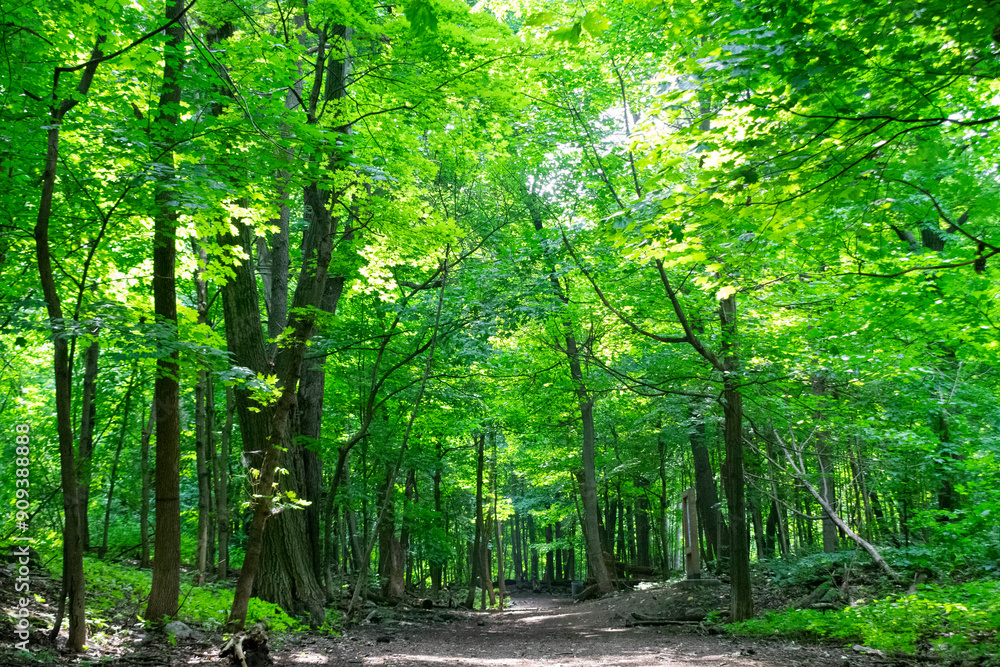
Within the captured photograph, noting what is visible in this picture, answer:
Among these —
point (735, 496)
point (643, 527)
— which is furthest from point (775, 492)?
point (643, 527)

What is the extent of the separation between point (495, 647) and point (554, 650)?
110 cm

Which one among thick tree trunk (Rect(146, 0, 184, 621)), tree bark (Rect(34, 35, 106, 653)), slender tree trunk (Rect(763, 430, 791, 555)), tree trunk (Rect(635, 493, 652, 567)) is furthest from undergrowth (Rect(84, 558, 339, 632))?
tree trunk (Rect(635, 493, 652, 567))

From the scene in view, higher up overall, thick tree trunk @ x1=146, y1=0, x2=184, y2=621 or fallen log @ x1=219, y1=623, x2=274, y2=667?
thick tree trunk @ x1=146, y1=0, x2=184, y2=621

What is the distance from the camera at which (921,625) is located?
629 cm

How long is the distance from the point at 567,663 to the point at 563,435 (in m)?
15.0

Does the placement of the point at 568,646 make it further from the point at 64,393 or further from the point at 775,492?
the point at 64,393

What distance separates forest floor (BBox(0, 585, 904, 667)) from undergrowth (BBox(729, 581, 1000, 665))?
0.38m

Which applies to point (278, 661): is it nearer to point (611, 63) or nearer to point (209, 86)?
point (209, 86)

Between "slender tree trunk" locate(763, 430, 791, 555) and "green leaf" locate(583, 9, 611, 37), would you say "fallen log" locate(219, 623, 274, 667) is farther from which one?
"slender tree trunk" locate(763, 430, 791, 555)

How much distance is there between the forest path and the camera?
5.94 metres

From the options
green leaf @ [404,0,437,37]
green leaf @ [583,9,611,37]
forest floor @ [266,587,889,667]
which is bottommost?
forest floor @ [266,587,889,667]

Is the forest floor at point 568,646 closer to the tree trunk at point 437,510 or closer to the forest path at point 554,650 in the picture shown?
the forest path at point 554,650

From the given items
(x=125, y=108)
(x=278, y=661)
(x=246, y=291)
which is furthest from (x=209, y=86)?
(x=278, y=661)

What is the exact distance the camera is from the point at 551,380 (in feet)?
42.2
